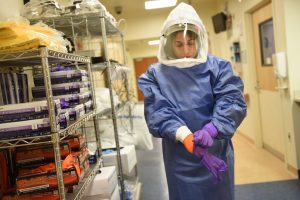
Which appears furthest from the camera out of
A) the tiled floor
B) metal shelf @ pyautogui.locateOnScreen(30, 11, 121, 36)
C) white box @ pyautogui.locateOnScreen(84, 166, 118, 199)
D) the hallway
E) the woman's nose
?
the tiled floor

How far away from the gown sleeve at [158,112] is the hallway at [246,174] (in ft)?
5.37

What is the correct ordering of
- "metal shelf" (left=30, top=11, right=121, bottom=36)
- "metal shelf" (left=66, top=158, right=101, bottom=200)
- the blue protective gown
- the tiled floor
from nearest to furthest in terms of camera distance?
"metal shelf" (left=66, top=158, right=101, bottom=200), the blue protective gown, "metal shelf" (left=30, top=11, right=121, bottom=36), the tiled floor

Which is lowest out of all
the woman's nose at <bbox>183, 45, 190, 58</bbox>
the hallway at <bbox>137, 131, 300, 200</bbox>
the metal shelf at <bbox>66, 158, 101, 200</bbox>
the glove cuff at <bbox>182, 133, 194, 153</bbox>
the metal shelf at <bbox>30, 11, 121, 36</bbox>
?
the hallway at <bbox>137, 131, 300, 200</bbox>

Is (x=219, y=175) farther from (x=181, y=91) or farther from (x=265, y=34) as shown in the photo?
(x=265, y=34)

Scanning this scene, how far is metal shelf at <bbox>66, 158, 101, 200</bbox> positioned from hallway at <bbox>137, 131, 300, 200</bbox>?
1274mm

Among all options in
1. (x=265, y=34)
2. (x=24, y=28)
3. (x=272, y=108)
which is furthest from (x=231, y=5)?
(x=24, y=28)

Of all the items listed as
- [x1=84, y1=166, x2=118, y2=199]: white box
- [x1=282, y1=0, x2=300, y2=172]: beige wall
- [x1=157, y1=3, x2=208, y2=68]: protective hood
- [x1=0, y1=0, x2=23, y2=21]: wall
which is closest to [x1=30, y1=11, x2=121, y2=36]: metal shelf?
[x1=0, y1=0, x2=23, y2=21]: wall

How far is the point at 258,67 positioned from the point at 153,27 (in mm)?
2430

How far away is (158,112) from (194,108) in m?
0.20

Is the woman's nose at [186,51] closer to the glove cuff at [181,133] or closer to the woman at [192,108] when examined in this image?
the woman at [192,108]

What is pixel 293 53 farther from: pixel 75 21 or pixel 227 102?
pixel 75 21

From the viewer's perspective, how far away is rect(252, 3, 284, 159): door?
12.7ft

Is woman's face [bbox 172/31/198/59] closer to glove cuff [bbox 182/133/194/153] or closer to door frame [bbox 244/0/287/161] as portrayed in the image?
glove cuff [bbox 182/133/194/153]

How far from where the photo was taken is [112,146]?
9.28 feet
